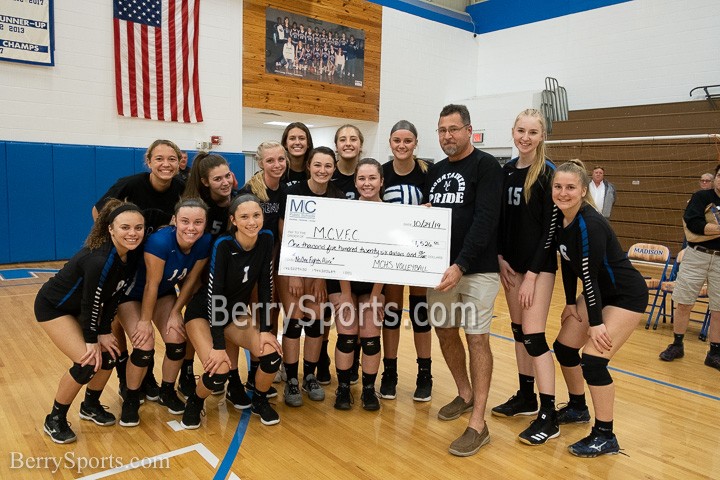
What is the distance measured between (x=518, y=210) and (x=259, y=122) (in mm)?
12584

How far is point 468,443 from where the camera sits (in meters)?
2.94

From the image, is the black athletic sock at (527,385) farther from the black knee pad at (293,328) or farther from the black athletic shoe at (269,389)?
the black athletic shoe at (269,389)

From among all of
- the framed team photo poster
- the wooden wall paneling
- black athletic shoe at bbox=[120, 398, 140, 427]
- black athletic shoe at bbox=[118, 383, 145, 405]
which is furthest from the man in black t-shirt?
the framed team photo poster

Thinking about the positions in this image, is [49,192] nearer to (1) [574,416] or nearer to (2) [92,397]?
(2) [92,397]

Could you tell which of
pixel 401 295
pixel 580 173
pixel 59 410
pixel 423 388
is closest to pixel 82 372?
pixel 59 410

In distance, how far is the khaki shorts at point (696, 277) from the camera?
15.4 ft

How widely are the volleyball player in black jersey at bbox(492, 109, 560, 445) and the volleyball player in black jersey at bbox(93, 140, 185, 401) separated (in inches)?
90.3

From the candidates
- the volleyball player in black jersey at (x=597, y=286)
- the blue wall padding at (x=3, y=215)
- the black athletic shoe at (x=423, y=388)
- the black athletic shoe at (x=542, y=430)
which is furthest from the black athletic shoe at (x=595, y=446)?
the blue wall padding at (x=3, y=215)

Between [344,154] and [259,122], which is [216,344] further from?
[259,122]

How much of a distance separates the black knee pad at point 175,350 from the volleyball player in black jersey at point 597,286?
2464mm

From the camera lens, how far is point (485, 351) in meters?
3.03

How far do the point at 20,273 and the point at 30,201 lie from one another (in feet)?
4.43

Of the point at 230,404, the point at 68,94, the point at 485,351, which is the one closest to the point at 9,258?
the point at 68,94

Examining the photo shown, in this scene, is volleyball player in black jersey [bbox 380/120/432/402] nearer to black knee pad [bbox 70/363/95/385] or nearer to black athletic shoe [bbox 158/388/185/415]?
black athletic shoe [bbox 158/388/185/415]
